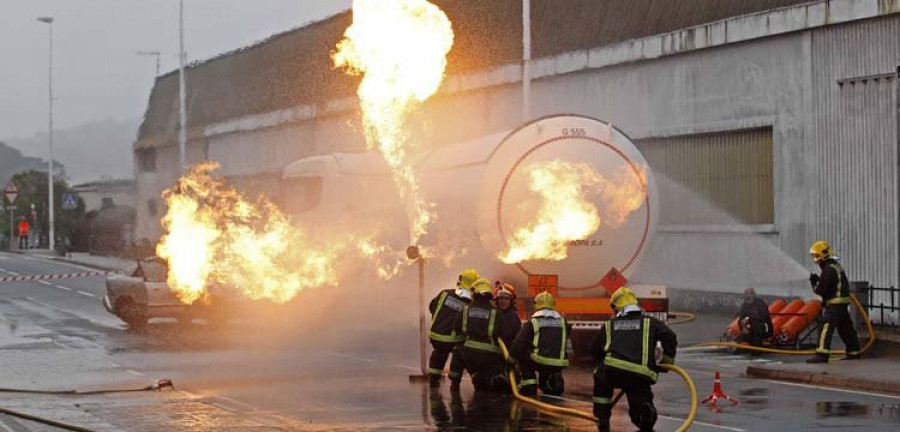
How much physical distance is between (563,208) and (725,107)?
12646mm

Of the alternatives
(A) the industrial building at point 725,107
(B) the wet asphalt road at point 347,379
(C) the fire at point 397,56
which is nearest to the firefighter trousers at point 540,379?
(B) the wet asphalt road at point 347,379

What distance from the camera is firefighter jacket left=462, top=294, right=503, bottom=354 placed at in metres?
18.1

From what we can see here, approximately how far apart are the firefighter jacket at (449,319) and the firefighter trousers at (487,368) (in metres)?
0.40

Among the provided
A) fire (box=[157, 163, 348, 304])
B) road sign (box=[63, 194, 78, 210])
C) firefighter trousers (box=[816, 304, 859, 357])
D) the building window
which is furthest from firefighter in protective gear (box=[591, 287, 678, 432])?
road sign (box=[63, 194, 78, 210])

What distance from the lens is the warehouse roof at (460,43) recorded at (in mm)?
34719

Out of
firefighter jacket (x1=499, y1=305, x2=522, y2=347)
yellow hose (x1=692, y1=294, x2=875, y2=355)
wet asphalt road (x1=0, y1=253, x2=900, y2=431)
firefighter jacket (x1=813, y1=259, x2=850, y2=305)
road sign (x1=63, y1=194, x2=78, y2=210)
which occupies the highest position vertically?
road sign (x1=63, y1=194, x2=78, y2=210)

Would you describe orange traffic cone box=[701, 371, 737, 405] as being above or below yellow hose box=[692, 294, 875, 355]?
below

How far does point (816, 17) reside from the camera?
95.0 ft

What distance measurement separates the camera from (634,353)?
14.2 metres

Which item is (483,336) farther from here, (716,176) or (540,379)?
(716,176)

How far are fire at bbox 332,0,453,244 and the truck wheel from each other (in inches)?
336

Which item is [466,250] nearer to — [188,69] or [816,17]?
[816,17]

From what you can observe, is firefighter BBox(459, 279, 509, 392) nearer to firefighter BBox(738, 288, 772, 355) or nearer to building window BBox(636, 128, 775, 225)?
firefighter BBox(738, 288, 772, 355)

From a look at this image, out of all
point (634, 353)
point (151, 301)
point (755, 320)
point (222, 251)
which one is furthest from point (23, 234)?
point (634, 353)
